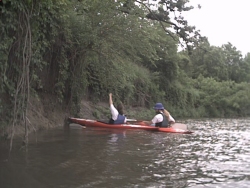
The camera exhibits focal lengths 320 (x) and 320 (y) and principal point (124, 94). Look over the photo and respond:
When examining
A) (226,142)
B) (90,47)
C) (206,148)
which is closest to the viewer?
(206,148)

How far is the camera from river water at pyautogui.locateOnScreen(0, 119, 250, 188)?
16.1ft

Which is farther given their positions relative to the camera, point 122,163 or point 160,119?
point 160,119

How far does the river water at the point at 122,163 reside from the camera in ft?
16.1

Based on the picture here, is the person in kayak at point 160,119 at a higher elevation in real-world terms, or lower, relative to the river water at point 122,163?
higher

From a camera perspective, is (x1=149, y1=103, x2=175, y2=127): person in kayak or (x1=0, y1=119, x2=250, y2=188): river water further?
(x1=149, y1=103, x2=175, y2=127): person in kayak

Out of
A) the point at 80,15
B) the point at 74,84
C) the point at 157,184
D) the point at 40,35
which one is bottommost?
the point at 157,184

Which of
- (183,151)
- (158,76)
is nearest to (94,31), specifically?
(183,151)

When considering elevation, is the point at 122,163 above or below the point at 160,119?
below

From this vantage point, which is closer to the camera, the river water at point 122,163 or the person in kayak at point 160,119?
the river water at point 122,163

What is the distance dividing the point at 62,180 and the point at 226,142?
6.30 m

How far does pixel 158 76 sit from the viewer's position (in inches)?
960

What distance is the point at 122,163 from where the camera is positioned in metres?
6.16

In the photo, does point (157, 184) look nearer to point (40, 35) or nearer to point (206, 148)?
point (206, 148)

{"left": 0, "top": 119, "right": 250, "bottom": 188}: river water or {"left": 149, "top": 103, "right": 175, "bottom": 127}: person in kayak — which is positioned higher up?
{"left": 149, "top": 103, "right": 175, "bottom": 127}: person in kayak
